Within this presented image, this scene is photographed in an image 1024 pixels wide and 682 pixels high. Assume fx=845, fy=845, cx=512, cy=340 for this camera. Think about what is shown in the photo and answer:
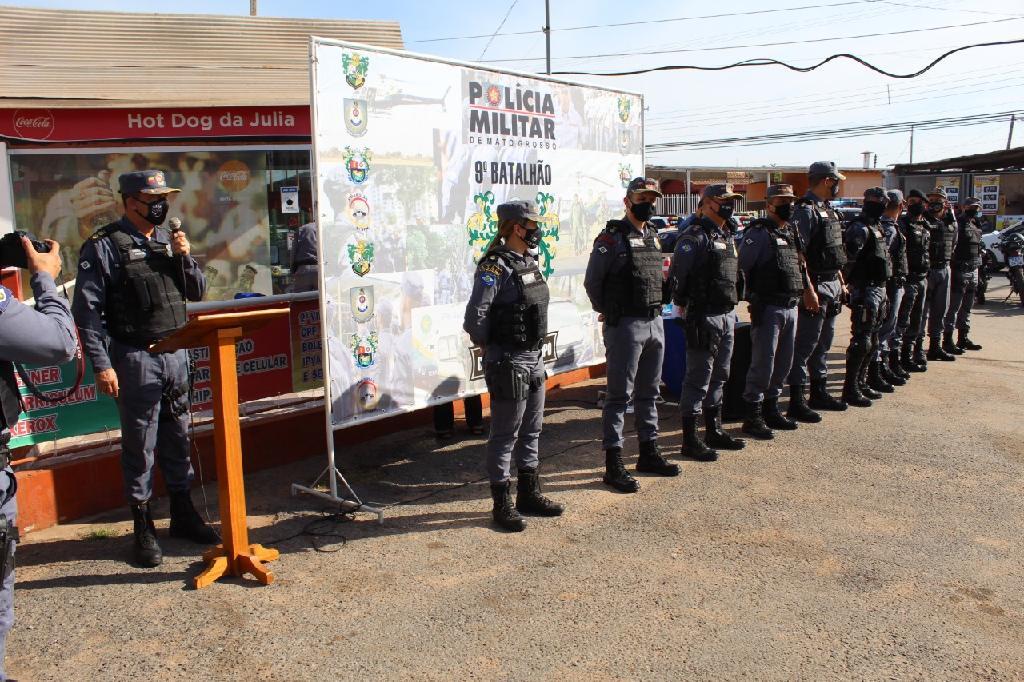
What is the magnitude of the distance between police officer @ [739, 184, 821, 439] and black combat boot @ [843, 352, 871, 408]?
1224 millimetres

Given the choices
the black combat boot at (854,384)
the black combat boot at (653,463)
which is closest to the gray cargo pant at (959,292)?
the black combat boot at (854,384)

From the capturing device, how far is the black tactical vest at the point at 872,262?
8117 mm

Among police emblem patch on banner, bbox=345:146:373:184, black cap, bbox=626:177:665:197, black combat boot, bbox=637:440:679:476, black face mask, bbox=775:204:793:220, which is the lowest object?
black combat boot, bbox=637:440:679:476

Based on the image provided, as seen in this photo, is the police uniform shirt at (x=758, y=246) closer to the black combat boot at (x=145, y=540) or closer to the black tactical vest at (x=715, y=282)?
the black tactical vest at (x=715, y=282)

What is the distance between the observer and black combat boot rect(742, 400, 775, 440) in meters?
7.18

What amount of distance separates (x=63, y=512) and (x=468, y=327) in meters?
2.79

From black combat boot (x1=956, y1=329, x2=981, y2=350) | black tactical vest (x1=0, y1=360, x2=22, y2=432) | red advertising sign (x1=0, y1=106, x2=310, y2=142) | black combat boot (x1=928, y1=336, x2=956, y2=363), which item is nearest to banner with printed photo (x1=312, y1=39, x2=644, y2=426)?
black tactical vest (x1=0, y1=360, x2=22, y2=432)

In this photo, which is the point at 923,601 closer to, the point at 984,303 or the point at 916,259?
the point at 916,259

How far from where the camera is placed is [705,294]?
255 inches

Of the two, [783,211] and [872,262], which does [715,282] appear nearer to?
[783,211]

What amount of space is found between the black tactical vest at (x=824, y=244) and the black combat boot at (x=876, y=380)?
1699 millimetres

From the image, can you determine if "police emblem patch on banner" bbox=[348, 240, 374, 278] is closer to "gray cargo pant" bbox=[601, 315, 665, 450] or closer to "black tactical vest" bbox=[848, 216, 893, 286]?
"gray cargo pant" bbox=[601, 315, 665, 450]

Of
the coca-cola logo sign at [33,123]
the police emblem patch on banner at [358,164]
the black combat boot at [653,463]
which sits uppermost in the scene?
the coca-cola logo sign at [33,123]

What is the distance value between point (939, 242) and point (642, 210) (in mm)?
5768
